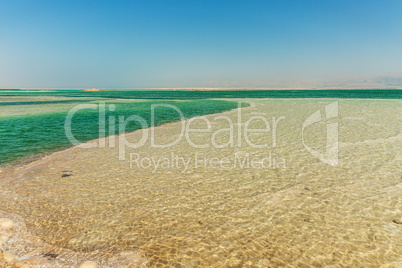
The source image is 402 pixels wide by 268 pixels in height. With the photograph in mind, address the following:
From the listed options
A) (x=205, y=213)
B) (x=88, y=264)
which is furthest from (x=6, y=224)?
(x=205, y=213)

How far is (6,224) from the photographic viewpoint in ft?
13.7

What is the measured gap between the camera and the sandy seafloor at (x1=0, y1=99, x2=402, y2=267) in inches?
135

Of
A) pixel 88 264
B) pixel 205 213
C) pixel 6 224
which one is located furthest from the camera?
pixel 205 213

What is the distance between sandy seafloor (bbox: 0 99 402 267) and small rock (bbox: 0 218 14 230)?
2cm

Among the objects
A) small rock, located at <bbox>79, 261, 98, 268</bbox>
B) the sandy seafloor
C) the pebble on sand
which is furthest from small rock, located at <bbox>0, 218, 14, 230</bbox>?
small rock, located at <bbox>79, 261, 98, 268</bbox>

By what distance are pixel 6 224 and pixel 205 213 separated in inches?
135

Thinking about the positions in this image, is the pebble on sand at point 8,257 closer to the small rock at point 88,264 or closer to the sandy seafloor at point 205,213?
the sandy seafloor at point 205,213

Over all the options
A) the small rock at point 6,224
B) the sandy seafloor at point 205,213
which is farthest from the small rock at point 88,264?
the small rock at point 6,224

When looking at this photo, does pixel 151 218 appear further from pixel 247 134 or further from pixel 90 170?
pixel 247 134

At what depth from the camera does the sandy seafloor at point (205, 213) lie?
3426mm

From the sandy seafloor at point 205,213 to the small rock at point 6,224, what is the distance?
0.02 metres

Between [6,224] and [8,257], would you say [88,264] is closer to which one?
[8,257]

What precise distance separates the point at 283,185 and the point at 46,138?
11359mm

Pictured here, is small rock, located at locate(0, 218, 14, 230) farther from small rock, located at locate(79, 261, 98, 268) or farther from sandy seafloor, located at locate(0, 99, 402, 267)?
small rock, located at locate(79, 261, 98, 268)
